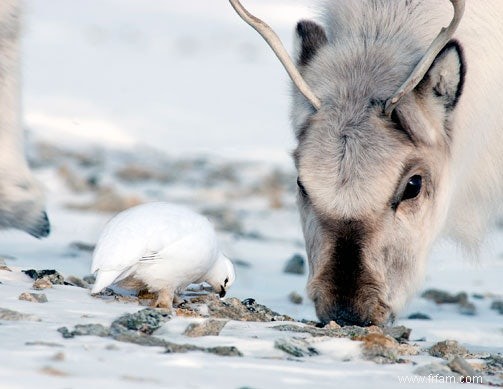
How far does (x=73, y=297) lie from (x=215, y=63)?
20442 millimetres

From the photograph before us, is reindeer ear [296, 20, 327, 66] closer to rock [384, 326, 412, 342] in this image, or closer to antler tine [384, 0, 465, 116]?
antler tine [384, 0, 465, 116]

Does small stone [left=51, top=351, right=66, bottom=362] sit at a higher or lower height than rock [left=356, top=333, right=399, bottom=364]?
lower

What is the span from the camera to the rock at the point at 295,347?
4.15m

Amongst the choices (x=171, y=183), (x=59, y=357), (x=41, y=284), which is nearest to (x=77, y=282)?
(x=41, y=284)

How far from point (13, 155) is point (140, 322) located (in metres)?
1.27

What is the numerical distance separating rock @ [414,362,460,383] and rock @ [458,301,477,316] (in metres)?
2.91

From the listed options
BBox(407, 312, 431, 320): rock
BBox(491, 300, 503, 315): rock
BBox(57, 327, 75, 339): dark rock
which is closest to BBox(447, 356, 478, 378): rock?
BBox(57, 327, 75, 339): dark rock

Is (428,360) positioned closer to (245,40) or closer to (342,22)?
(342,22)

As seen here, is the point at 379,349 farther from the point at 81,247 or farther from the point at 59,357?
the point at 81,247

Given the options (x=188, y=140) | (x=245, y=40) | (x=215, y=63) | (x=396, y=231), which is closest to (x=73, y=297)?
(x=396, y=231)

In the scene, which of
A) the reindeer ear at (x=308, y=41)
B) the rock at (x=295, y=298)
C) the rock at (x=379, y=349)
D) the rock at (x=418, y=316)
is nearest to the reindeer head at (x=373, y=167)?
the reindeer ear at (x=308, y=41)

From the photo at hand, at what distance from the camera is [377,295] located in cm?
513

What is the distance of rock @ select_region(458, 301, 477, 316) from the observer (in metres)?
6.95

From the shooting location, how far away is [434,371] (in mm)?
4012
